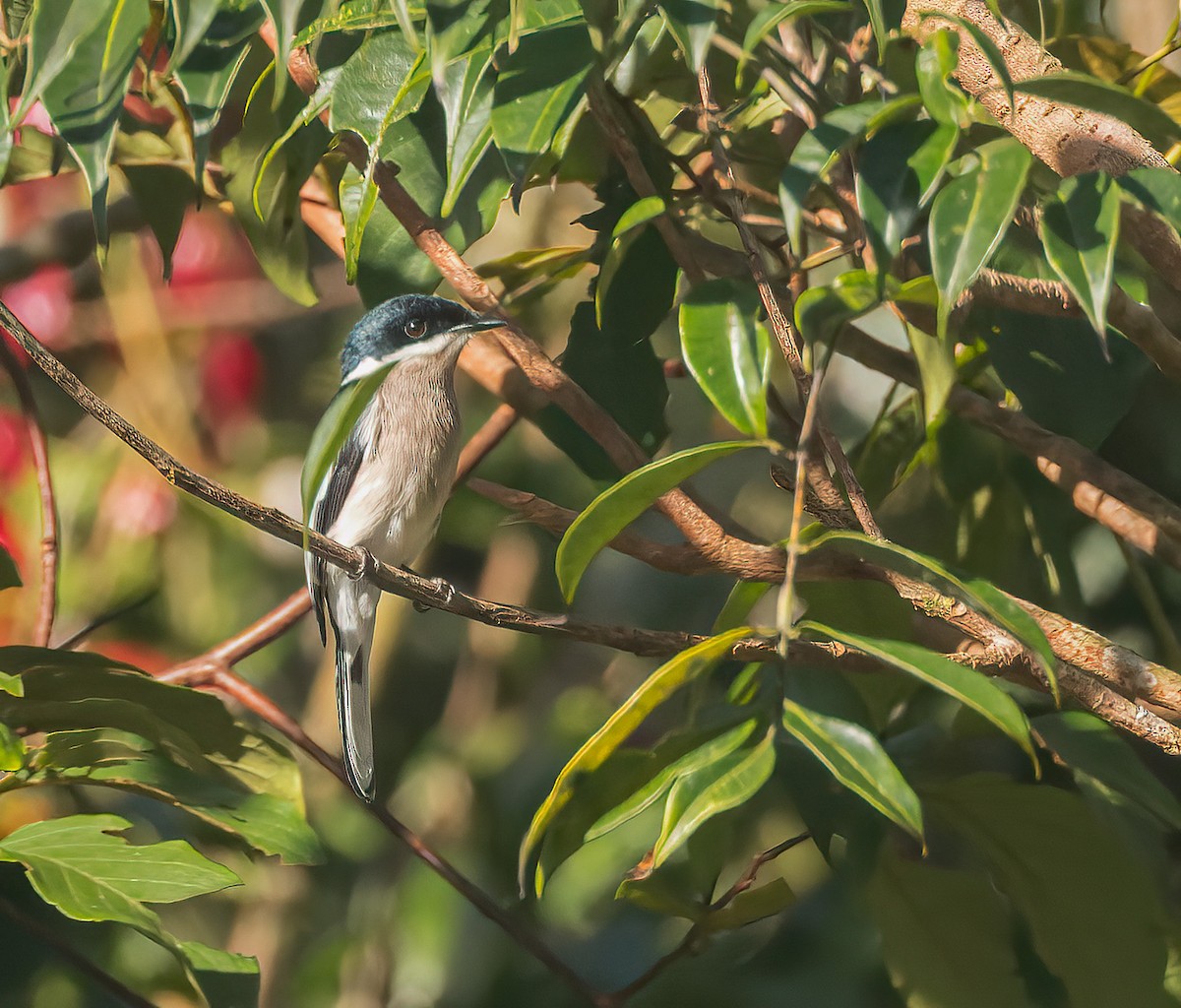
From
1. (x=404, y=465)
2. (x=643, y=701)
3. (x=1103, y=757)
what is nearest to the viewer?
(x=643, y=701)

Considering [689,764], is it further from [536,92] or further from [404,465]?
[404,465]

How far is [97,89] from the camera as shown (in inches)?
42.8

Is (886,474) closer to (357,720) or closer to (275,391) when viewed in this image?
(357,720)

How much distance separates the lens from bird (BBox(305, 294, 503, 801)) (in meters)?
2.45

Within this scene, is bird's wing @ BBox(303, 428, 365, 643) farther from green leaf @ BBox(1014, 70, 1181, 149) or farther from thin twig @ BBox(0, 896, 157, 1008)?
green leaf @ BBox(1014, 70, 1181, 149)

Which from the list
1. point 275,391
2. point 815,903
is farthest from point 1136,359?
point 275,391

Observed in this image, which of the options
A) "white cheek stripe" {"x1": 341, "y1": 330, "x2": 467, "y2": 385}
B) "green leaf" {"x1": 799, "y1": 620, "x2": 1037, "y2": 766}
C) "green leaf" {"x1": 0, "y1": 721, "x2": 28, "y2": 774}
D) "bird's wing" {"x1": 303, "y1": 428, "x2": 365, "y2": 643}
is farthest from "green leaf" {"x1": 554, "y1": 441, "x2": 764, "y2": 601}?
"bird's wing" {"x1": 303, "y1": 428, "x2": 365, "y2": 643}

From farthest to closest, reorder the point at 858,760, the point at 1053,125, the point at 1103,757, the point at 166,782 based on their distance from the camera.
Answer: the point at 166,782 < the point at 1103,757 < the point at 1053,125 < the point at 858,760

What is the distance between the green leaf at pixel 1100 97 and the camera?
107 centimetres

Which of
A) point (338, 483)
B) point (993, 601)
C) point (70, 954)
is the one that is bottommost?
point (70, 954)

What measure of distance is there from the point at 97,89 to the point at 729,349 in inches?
22.6

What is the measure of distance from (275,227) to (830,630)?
1092 mm

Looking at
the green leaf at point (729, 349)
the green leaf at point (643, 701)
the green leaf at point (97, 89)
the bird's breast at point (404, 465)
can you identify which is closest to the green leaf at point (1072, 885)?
the green leaf at point (643, 701)

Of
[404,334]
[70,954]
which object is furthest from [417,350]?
[70,954]
